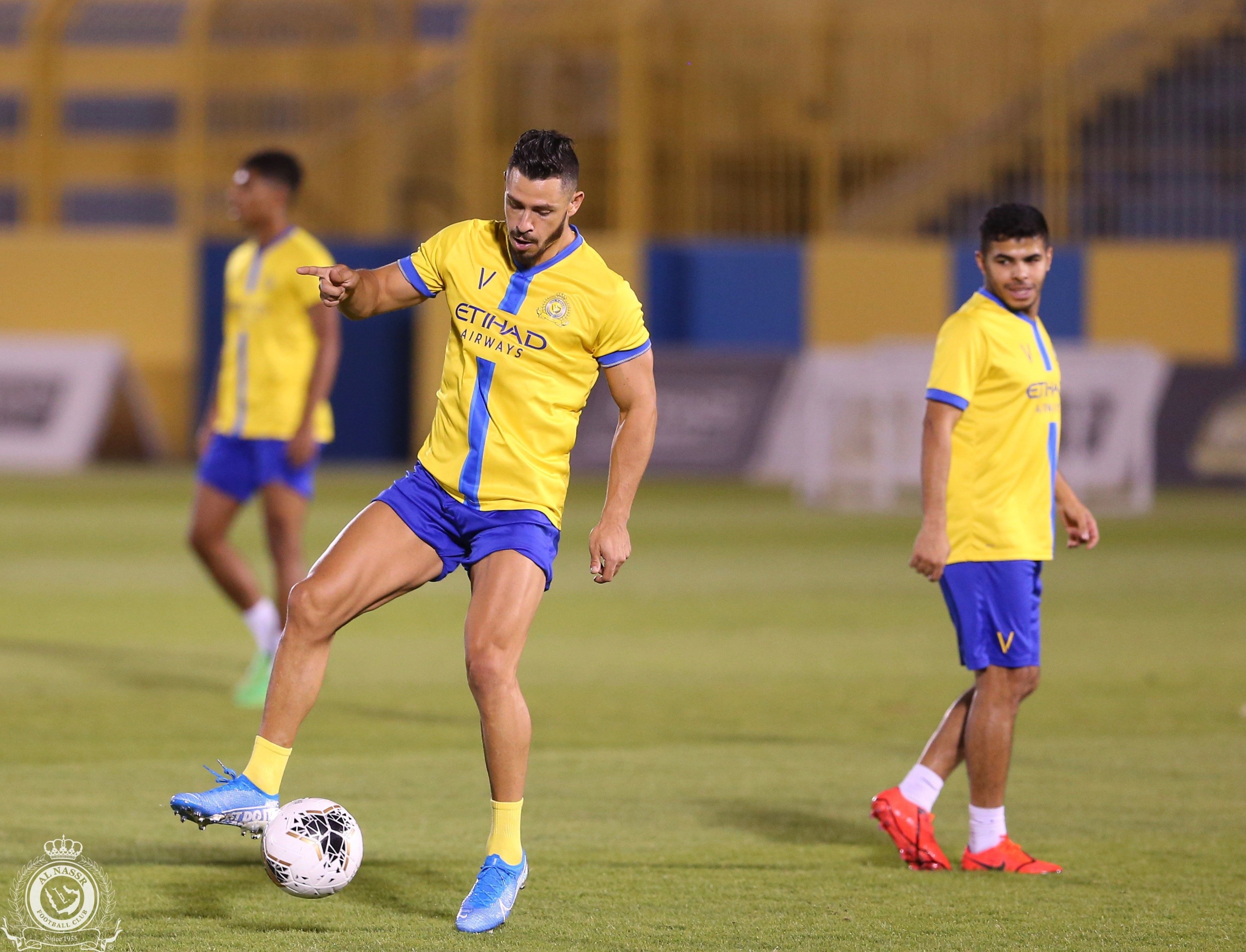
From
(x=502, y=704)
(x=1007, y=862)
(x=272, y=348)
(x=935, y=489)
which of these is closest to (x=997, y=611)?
(x=935, y=489)

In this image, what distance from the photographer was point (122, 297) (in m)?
26.9

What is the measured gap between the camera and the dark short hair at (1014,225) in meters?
5.68

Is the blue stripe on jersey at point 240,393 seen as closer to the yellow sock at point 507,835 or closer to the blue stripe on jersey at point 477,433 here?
the blue stripe on jersey at point 477,433

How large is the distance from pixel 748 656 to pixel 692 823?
155 inches

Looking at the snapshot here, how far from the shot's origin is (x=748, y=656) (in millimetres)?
10156

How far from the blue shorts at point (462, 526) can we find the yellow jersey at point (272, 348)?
11.5 ft

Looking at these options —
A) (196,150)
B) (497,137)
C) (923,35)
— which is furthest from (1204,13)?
(196,150)

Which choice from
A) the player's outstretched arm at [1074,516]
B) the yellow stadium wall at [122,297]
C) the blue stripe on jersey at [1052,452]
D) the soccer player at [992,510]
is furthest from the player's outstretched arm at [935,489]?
the yellow stadium wall at [122,297]

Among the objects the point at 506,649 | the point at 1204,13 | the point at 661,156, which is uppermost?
the point at 1204,13

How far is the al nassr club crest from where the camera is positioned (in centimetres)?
475

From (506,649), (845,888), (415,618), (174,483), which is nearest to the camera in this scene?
(506,649)

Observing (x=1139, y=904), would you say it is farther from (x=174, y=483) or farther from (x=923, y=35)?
(x=923, y=35)

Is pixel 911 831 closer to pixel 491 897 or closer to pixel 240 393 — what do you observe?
pixel 491 897

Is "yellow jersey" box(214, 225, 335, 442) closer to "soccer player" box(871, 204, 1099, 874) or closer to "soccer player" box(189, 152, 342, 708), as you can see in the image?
"soccer player" box(189, 152, 342, 708)
